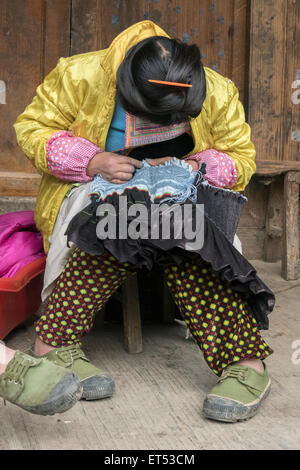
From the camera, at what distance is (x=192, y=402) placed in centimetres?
163

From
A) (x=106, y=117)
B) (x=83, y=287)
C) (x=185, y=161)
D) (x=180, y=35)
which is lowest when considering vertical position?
(x=83, y=287)

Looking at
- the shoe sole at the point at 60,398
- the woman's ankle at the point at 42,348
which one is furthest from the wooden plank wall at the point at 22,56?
the shoe sole at the point at 60,398

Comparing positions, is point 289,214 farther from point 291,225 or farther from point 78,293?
point 78,293

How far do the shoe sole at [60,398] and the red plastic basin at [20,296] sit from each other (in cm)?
64

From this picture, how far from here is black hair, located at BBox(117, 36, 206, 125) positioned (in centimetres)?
161

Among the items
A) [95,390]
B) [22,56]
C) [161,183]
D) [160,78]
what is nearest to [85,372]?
[95,390]

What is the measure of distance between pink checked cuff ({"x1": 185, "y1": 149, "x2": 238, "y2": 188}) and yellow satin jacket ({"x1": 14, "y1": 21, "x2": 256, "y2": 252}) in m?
0.04

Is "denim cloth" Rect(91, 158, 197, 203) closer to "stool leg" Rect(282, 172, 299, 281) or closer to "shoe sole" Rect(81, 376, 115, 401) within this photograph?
"shoe sole" Rect(81, 376, 115, 401)

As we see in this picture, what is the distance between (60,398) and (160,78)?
877 millimetres

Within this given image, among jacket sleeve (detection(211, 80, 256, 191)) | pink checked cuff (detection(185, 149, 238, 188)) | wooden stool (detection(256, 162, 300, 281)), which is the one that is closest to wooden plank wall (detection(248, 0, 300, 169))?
wooden stool (detection(256, 162, 300, 281))

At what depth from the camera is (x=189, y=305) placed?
1640mm

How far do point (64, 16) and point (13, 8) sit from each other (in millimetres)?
246
